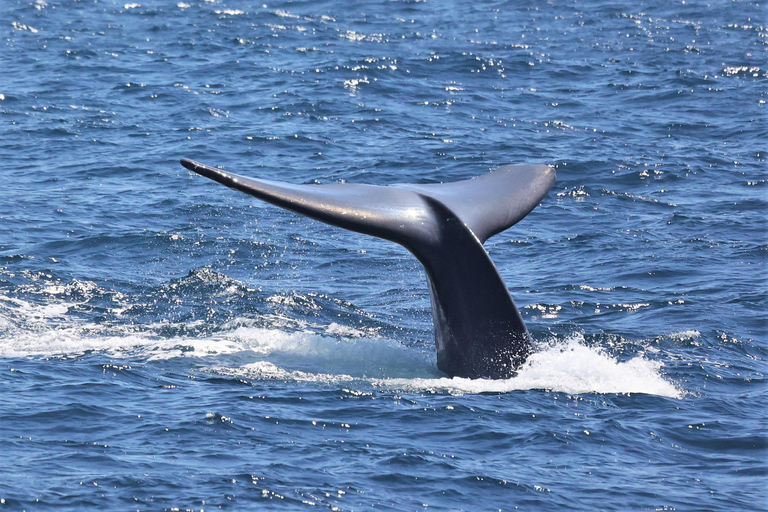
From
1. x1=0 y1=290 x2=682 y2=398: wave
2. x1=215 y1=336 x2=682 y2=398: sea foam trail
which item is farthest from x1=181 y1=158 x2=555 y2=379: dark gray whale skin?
x1=0 y1=290 x2=682 y2=398: wave

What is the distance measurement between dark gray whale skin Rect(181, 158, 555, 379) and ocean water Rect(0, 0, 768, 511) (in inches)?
15.4

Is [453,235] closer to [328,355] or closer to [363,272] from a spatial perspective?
[328,355]

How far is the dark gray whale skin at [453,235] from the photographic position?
33.1 ft

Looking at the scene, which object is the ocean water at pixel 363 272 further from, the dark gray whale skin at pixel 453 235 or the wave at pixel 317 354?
the dark gray whale skin at pixel 453 235

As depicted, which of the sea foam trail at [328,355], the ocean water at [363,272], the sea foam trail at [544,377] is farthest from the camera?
the sea foam trail at [328,355]

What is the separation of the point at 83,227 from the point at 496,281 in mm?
9508

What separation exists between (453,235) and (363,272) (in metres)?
6.27

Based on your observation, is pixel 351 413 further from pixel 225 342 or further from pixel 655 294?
pixel 655 294

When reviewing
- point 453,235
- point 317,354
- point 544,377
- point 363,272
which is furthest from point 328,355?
point 363,272

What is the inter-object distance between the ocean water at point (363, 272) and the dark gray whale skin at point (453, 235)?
1.29ft

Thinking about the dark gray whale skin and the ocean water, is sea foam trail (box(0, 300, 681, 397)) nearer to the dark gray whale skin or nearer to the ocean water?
the ocean water

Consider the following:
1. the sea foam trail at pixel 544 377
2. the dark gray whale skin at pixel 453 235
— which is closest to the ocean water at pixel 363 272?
the sea foam trail at pixel 544 377

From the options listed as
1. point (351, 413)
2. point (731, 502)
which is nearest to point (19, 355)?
point (351, 413)

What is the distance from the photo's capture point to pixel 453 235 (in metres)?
10.5
